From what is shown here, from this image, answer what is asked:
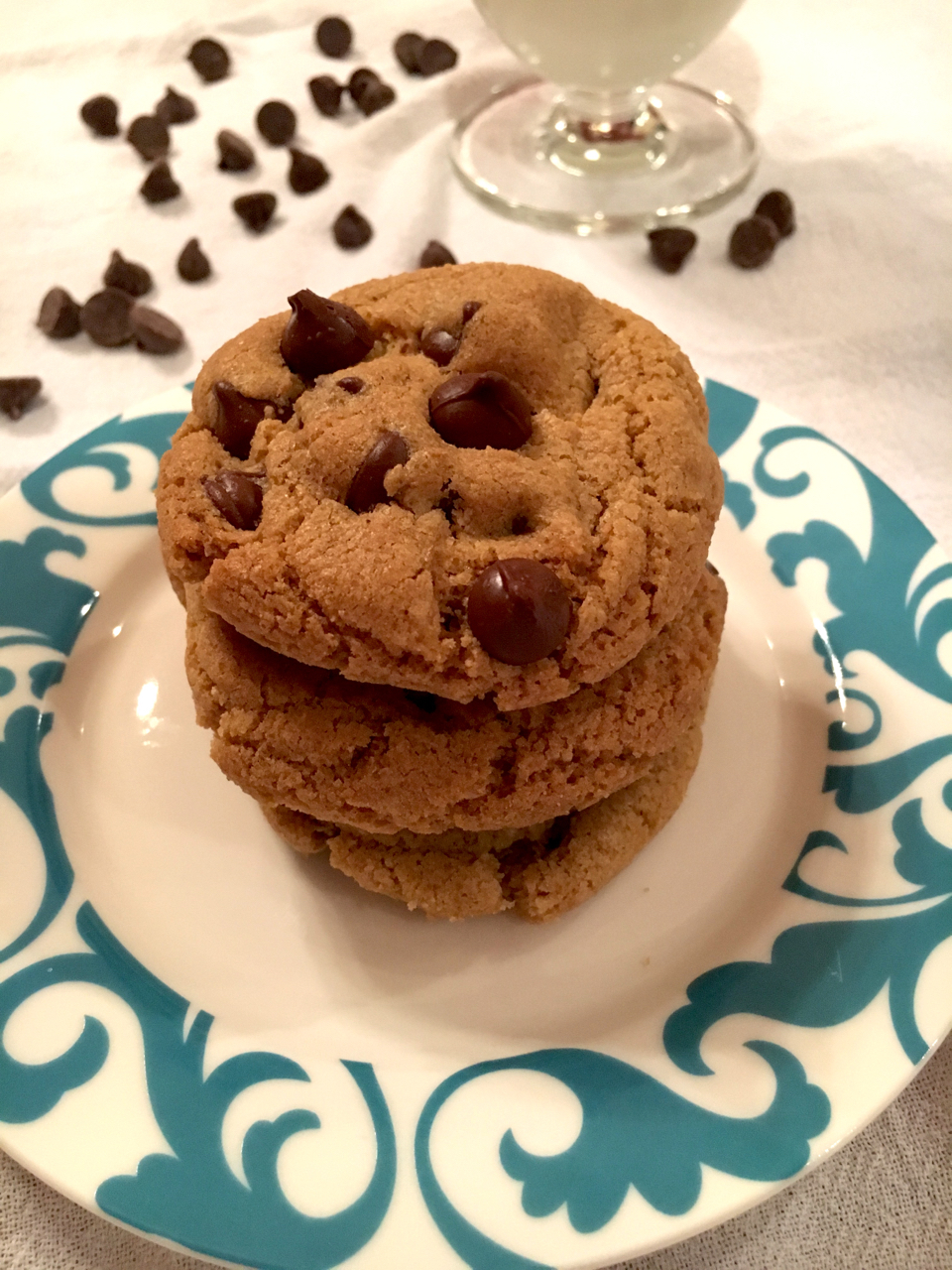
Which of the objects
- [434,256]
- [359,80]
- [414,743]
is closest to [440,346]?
[414,743]

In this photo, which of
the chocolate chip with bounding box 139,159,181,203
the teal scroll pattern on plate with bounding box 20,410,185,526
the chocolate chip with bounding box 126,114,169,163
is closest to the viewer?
the teal scroll pattern on plate with bounding box 20,410,185,526

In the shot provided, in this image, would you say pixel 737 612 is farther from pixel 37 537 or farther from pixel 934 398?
pixel 37 537

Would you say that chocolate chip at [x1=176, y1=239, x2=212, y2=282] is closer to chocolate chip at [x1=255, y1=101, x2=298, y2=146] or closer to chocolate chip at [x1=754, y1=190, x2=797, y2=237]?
chocolate chip at [x1=255, y1=101, x2=298, y2=146]

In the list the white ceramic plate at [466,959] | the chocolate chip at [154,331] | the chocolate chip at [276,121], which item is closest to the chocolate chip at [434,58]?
the chocolate chip at [276,121]

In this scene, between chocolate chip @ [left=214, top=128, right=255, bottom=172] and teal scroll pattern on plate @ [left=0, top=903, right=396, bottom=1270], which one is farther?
chocolate chip @ [left=214, top=128, right=255, bottom=172]

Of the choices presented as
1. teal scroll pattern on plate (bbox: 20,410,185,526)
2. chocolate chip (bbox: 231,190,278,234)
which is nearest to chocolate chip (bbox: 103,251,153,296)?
chocolate chip (bbox: 231,190,278,234)

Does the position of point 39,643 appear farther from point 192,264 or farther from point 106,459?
point 192,264
